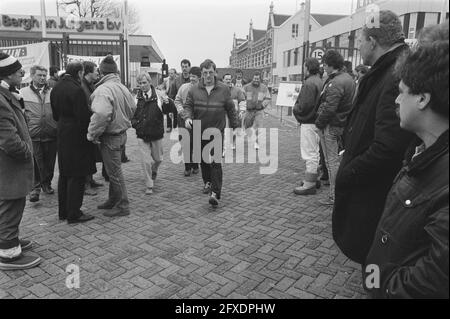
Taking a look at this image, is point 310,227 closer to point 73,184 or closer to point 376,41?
point 376,41

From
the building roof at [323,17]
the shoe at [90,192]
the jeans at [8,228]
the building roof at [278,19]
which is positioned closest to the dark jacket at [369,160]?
the jeans at [8,228]

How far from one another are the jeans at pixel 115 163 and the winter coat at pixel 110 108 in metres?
0.11

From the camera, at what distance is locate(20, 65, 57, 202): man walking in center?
5.65m

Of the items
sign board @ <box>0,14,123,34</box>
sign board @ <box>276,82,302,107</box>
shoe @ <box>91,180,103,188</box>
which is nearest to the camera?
shoe @ <box>91,180,103,188</box>

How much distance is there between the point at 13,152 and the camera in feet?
11.3

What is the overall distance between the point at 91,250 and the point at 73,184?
109 centimetres

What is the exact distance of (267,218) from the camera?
4961mm

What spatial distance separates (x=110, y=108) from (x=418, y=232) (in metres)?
4.05

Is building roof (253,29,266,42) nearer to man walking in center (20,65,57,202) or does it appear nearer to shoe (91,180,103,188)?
shoe (91,180,103,188)

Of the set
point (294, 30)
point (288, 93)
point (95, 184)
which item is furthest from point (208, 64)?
point (294, 30)

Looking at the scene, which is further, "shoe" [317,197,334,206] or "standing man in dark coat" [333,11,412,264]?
"shoe" [317,197,334,206]

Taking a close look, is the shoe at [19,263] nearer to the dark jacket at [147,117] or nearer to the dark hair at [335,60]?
the dark jacket at [147,117]

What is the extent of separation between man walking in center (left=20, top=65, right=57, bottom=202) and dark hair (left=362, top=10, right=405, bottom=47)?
4951 mm

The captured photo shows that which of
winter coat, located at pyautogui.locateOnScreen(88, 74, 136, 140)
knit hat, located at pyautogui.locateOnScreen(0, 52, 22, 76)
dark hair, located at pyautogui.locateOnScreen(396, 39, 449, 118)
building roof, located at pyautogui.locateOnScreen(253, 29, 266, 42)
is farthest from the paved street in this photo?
building roof, located at pyautogui.locateOnScreen(253, 29, 266, 42)
